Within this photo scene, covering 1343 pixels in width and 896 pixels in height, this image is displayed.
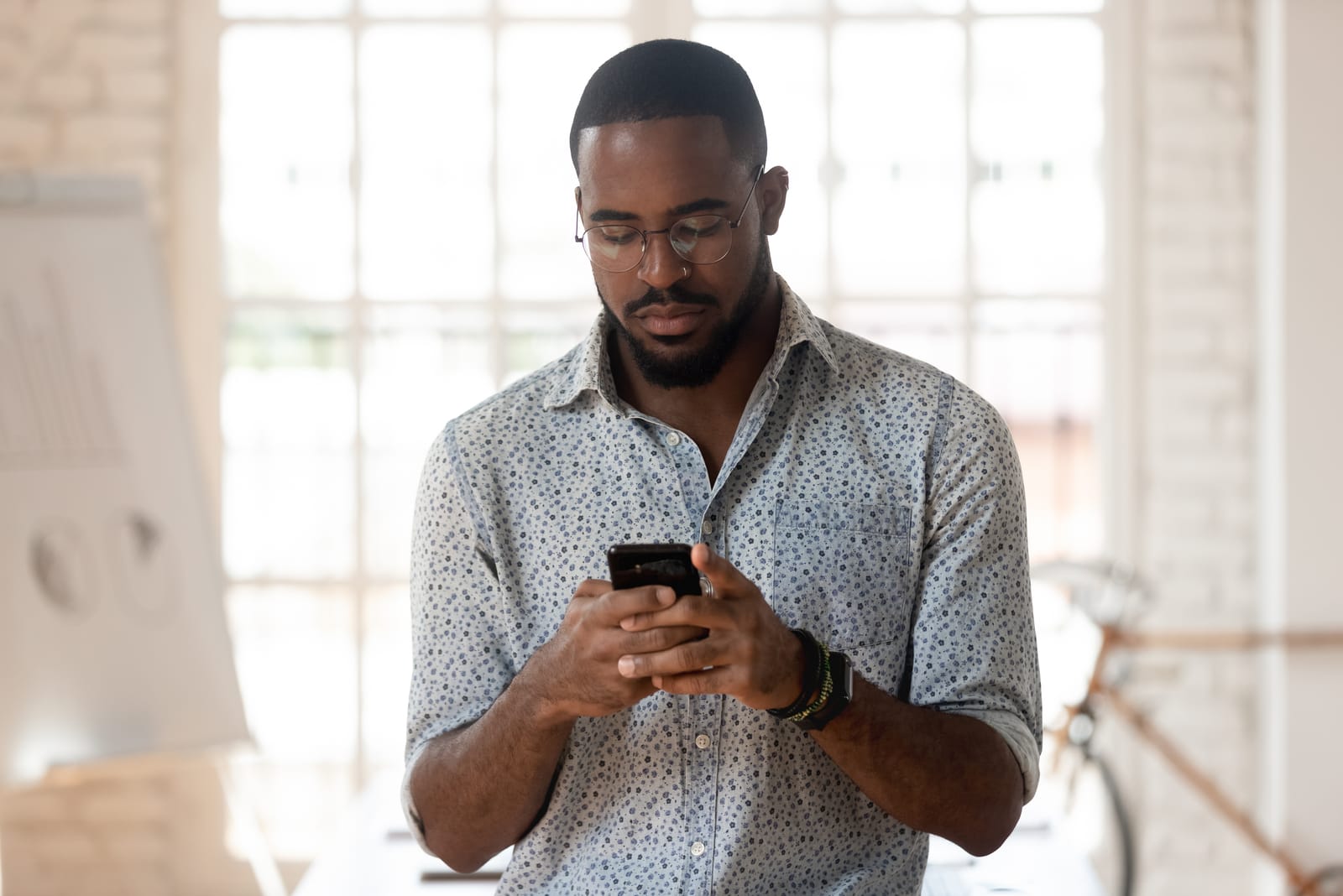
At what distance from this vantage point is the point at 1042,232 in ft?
11.9

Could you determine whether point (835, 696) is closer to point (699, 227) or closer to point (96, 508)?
point (699, 227)

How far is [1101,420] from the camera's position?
360cm

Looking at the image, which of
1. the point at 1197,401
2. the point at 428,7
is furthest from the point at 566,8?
the point at 1197,401

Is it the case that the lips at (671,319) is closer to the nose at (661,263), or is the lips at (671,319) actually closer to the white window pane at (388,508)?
the nose at (661,263)

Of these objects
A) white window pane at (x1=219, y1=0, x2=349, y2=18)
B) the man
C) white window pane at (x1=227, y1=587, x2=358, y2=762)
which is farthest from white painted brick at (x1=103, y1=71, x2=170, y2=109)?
the man

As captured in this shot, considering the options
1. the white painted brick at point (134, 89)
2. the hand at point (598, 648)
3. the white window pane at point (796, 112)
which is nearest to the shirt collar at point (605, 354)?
the hand at point (598, 648)

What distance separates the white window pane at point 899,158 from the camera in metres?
3.62

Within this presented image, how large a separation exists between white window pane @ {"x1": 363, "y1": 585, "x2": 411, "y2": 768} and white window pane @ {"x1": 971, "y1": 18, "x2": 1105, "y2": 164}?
1.96 meters

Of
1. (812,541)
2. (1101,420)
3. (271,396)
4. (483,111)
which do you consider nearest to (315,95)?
(483,111)

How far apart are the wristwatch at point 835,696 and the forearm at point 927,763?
0.01 metres

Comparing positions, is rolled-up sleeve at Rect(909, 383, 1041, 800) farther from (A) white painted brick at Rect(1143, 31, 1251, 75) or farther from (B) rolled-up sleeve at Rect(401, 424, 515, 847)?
(A) white painted brick at Rect(1143, 31, 1251, 75)

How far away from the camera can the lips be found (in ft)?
5.14

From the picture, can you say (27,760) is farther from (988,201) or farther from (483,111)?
(988,201)

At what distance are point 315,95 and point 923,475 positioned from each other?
2587 mm
